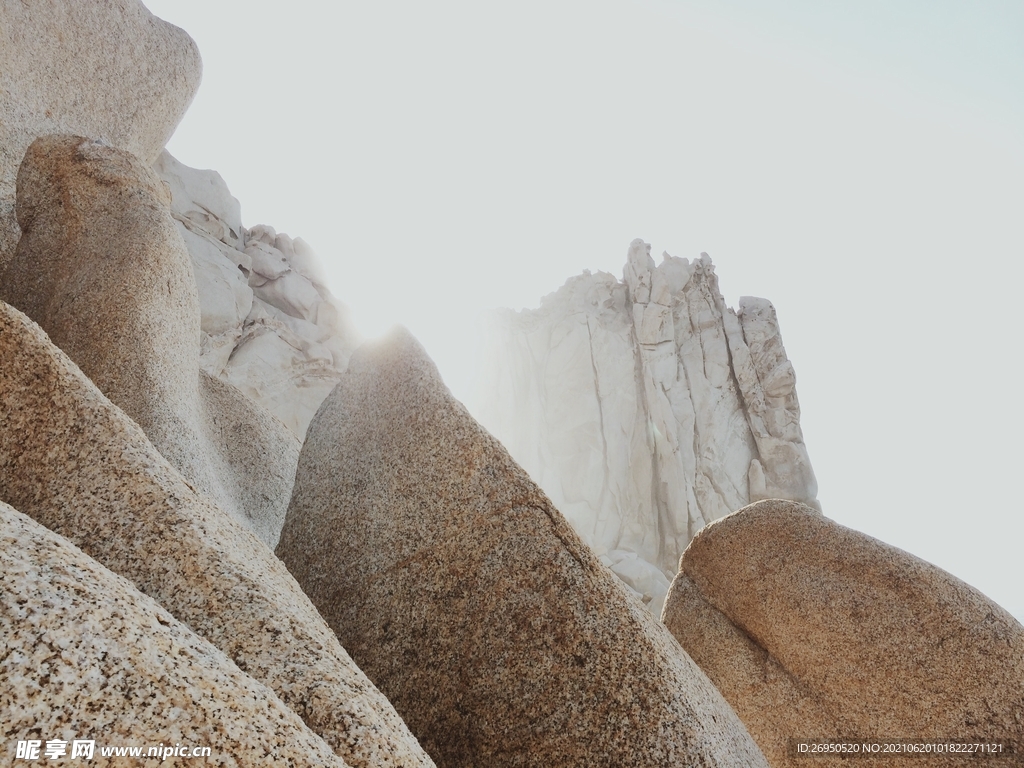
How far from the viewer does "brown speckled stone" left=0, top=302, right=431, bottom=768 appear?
215cm

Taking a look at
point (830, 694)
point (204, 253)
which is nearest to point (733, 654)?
point (830, 694)

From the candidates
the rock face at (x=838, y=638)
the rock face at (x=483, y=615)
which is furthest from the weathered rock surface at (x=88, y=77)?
the rock face at (x=838, y=638)

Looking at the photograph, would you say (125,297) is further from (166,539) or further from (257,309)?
(257,309)

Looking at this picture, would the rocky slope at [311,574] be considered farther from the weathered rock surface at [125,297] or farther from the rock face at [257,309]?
the rock face at [257,309]

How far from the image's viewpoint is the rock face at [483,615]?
321cm

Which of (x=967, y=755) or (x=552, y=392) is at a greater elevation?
(x=967, y=755)

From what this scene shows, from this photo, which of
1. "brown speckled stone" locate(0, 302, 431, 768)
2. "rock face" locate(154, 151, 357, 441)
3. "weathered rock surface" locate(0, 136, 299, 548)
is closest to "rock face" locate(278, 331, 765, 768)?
"brown speckled stone" locate(0, 302, 431, 768)

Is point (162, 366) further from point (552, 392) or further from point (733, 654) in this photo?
point (552, 392)

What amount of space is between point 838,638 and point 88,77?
8.52 m

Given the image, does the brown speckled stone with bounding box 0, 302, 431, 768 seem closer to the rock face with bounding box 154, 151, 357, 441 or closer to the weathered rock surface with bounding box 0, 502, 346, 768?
the weathered rock surface with bounding box 0, 502, 346, 768

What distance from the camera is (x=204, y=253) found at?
1675 cm

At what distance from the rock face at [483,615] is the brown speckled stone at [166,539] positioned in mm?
856

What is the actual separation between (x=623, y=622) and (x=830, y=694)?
3202 mm

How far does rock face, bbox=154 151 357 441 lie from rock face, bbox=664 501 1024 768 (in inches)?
484
